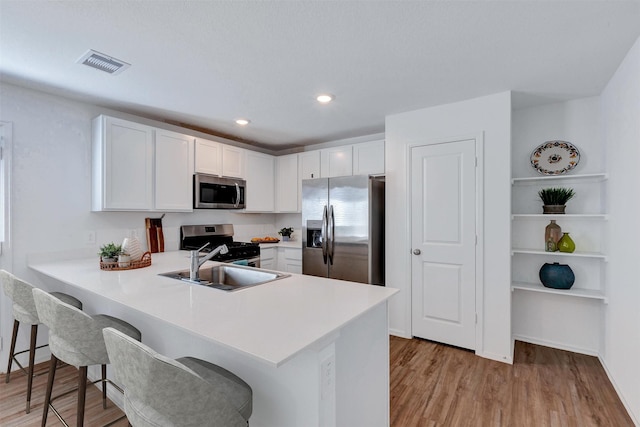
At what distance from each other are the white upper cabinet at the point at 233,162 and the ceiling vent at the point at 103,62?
1684 millimetres

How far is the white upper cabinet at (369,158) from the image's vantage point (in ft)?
12.1

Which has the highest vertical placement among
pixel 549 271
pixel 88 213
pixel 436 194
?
pixel 436 194

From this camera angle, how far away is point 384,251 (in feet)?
11.5

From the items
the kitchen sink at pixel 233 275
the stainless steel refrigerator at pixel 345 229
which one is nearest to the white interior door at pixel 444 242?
the stainless steel refrigerator at pixel 345 229

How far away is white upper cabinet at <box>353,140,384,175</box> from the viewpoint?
368cm

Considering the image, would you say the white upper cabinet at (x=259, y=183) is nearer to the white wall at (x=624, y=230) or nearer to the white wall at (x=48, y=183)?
the white wall at (x=48, y=183)

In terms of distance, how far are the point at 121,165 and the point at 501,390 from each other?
369cm

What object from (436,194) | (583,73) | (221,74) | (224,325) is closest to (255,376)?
(224,325)

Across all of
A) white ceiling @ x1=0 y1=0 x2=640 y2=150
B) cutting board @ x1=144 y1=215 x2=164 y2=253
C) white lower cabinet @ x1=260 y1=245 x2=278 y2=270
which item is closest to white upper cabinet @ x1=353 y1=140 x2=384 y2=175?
white ceiling @ x1=0 y1=0 x2=640 y2=150

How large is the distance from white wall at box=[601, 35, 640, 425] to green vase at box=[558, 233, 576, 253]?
304 mm

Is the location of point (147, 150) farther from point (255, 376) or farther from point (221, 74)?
point (255, 376)

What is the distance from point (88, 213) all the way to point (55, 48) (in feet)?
5.06

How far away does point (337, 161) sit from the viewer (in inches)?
159

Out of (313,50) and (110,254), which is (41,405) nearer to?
(110,254)
